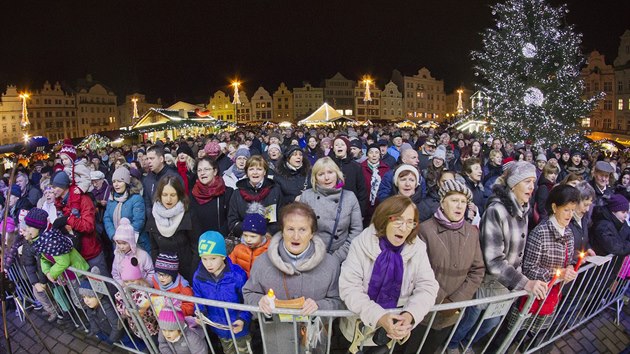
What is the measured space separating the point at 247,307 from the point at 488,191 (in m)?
5.49

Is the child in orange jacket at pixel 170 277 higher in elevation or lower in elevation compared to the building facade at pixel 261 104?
lower

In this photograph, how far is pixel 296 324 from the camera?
3.13 m

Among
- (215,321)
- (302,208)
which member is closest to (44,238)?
(215,321)

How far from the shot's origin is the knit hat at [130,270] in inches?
165

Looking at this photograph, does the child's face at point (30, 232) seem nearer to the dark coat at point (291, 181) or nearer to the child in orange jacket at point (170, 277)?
the child in orange jacket at point (170, 277)

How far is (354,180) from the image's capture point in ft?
20.6

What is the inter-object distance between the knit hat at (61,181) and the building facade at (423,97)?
78.8 m

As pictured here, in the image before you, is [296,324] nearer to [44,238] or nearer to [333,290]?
Result: [333,290]

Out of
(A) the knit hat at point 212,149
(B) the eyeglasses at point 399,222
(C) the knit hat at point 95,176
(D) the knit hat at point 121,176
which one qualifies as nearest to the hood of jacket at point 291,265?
(B) the eyeglasses at point 399,222

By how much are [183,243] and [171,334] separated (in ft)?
4.48

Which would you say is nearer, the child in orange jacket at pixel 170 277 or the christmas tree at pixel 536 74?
the child in orange jacket at pixel 170 277

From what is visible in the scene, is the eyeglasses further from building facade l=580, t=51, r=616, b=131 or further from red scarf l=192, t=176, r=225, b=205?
building facade l=580, t=51, r=616, b=131

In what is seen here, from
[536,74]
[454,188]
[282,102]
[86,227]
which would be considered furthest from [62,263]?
[282,102]

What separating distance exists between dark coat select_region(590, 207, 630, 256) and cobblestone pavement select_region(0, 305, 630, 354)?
0.92m
